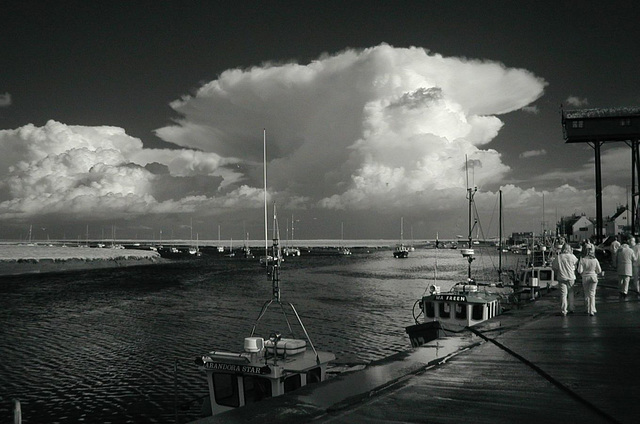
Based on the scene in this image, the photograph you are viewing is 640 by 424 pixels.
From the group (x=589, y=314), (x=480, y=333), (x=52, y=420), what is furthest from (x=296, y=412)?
(x=589, y=314)

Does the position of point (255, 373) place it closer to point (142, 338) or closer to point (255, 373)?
point (255, 373)

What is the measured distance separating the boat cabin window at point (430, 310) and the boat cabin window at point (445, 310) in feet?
1.25

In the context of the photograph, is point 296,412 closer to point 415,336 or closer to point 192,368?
point 415,336

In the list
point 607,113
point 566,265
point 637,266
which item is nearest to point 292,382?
point 566,265

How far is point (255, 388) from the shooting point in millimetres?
12820

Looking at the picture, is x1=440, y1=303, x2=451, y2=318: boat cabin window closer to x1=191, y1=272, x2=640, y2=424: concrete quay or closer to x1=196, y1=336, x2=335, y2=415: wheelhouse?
x1=191, y1=272, x2=640, y2=424: concrete quay

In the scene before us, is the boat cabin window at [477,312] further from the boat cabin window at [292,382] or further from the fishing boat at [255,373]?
the boat cabin window at [292,382]

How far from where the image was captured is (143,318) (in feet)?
147

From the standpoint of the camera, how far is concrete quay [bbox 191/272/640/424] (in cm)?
905

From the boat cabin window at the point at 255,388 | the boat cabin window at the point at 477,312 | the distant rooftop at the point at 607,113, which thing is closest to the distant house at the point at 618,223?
the distant rooftop at the point at 607,113

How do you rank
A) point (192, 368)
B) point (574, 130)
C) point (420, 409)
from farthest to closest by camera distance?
point (574, 130) < point (192, 368) < point (420, 409)

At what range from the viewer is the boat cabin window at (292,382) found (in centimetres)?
1276

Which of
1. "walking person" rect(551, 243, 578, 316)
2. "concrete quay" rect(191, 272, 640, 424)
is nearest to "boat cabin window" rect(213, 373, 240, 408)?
"concrete quay" rect(191, 272, 640, 424)

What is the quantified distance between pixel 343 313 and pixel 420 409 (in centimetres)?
3667
